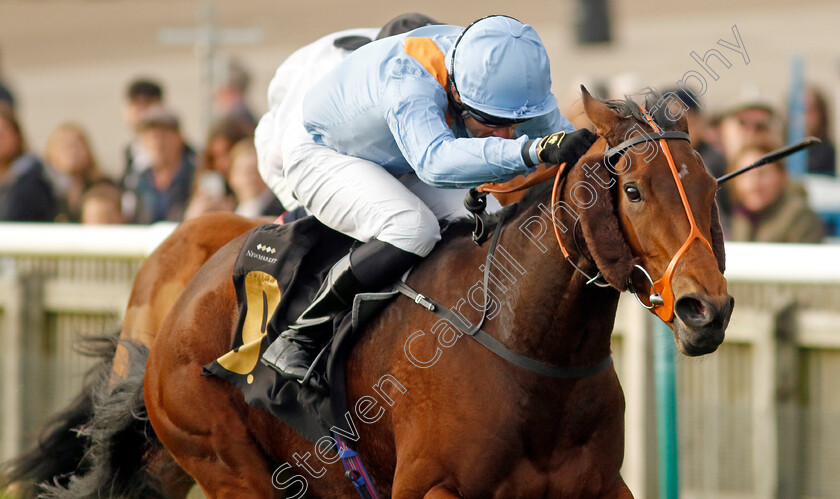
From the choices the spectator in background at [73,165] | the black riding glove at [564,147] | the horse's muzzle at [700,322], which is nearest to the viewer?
the horse's muzzle at [700,322]

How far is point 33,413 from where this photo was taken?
5.99 m

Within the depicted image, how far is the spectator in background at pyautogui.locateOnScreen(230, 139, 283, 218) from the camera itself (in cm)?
600

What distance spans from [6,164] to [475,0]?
16.3m

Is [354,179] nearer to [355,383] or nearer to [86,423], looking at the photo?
[355,383]

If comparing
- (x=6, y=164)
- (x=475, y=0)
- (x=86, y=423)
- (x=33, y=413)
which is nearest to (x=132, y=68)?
(x=475, y=0)

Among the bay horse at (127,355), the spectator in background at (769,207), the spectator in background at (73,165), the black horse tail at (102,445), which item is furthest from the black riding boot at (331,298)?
the spectator in background at (73,165)

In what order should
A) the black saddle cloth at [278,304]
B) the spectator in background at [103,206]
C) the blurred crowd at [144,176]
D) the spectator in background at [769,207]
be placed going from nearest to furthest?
1. the black saddle cloth at [278,304]
2. the spectator in background at [769,207]
3. the blurred crowd at [144,176]
4. the spectator in background at [103,206]

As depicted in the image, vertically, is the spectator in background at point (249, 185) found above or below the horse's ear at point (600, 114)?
below

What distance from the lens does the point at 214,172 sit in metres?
6.46

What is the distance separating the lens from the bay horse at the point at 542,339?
258cm

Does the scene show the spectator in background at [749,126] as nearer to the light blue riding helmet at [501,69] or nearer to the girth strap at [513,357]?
the light blue riding helmet at [501,69]

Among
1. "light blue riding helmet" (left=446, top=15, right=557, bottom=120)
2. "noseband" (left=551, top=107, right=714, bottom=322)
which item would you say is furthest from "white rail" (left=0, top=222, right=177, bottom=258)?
"noseband" (left=551, top=107, right=714, bottom=322)

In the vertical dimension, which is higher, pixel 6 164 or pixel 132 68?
pixel 6 164

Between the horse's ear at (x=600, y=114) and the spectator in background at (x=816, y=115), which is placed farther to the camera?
the spectator in background at (x=816, y=115)
